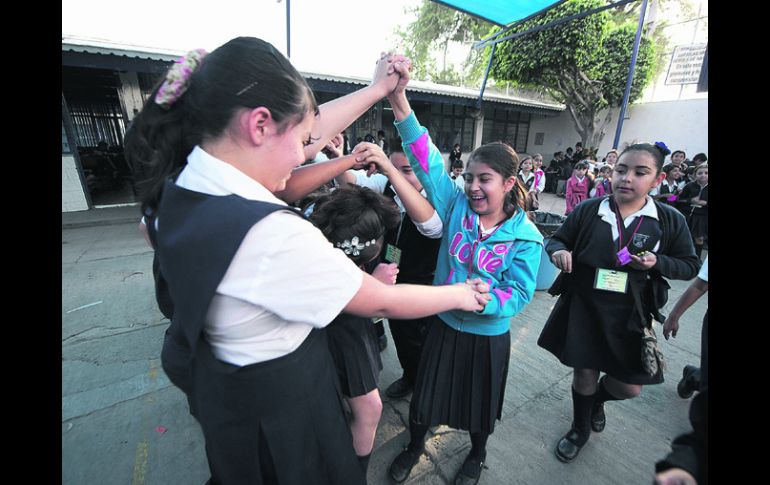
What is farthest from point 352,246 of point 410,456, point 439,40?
point 439,40

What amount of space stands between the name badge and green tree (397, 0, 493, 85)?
24729 millimetres

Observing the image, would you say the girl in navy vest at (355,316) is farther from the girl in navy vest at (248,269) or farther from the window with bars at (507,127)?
the window with bars at (507,127)

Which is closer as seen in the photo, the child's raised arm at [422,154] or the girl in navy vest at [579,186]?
the child's raised arm at [422,154]

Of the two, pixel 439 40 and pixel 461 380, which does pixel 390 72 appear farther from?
pixel 439 40

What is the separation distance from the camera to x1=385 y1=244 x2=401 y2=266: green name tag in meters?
2.26

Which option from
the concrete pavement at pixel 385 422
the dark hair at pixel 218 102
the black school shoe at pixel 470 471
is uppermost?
the dark hair at pixel 218 102

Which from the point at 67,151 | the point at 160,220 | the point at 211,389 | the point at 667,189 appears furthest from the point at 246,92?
the point at 67,151

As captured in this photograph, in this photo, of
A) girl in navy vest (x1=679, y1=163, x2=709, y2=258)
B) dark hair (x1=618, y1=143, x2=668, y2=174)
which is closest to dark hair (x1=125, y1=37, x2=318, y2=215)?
dark hair (x1=618, y1=143, x2=668, y2=174)

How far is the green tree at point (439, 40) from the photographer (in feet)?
75.8

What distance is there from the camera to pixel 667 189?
20.5 feet

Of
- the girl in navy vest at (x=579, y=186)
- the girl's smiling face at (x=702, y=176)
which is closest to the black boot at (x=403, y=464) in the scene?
the girl in navy vest at (x=579, y=186)

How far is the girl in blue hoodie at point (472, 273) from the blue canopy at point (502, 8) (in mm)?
3215
